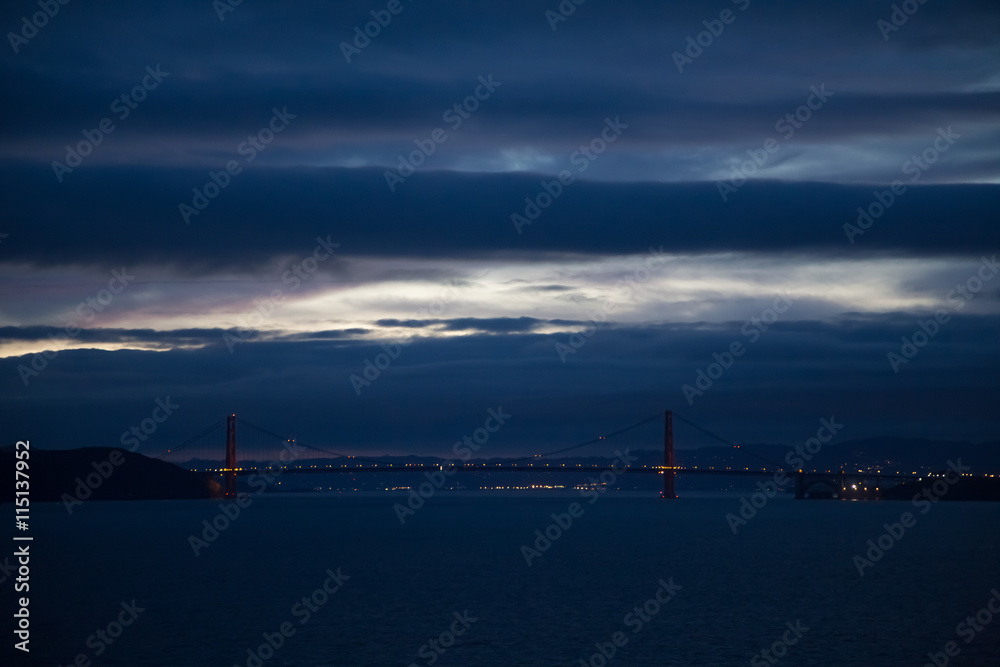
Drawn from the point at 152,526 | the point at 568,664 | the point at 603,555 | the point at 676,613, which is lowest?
the point at 568,664

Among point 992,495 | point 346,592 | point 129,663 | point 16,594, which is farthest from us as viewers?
point 992,495

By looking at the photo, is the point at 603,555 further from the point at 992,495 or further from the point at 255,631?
the point at 992,495

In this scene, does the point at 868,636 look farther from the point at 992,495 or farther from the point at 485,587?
the point at 992,495

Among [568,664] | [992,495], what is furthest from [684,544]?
[992,495]

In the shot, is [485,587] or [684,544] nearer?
[485,587]

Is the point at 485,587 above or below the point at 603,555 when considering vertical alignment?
below

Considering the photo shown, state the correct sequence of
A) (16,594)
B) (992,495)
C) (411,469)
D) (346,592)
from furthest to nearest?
(992,495) → (411,469) → (346,592) → (16,594)
